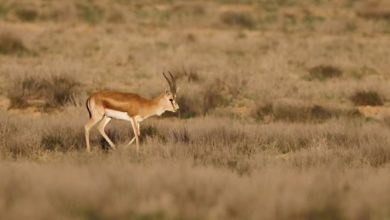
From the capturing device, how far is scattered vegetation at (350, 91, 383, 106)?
17.8 m

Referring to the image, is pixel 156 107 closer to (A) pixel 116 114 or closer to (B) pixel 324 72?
(A) pixel 116 114

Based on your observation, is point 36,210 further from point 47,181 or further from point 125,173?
point 125,173

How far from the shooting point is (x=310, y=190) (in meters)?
7.38

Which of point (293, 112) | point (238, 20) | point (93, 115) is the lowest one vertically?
point (293, 112)

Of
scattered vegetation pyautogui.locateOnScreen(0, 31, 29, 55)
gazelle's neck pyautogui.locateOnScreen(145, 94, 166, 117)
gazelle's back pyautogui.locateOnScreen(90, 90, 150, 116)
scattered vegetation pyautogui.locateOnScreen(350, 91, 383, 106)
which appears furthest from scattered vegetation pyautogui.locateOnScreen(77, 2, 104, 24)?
gazelle's back pyautogui.locateOnScreen(90, 90, 150, 116)

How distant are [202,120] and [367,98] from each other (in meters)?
5.38

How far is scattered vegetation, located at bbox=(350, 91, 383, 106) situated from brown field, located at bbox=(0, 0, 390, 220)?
0.15 feet

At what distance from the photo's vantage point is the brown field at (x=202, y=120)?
6.95 metres

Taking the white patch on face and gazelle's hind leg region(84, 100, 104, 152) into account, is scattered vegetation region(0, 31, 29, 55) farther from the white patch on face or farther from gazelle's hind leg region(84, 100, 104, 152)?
the white patch on face

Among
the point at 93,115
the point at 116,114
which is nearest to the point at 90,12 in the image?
the point at 93,115

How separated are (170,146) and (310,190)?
3.75m

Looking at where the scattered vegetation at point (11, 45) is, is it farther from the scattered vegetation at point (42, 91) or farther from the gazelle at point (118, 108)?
the gazelle at point (118, 108)

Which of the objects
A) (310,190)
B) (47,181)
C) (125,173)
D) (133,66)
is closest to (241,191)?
(310,190)

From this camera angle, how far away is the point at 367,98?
17844 mm
